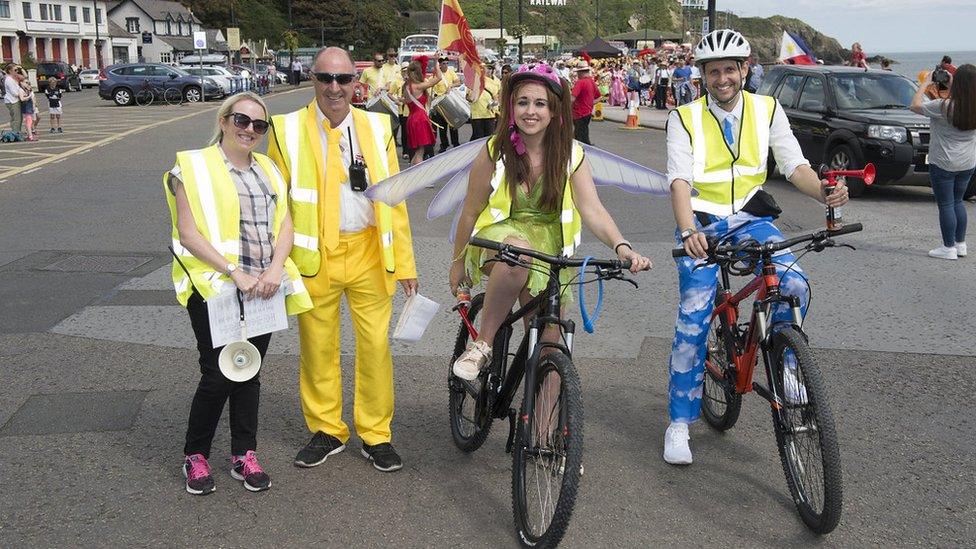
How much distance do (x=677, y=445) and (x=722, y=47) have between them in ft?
5.79

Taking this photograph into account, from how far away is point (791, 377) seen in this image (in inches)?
157

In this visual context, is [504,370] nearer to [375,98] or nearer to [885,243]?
[885,243]

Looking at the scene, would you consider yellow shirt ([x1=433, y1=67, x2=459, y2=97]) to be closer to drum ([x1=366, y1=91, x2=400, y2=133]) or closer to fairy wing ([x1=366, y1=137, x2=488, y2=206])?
drum ([x1=366, y1=91, x2=400, y2=133])

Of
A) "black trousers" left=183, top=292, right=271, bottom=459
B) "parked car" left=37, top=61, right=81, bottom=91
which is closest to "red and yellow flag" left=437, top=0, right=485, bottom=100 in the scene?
"black trousers" left=183, top=292, right=271, bottom=459

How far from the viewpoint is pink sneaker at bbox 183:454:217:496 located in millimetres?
4281

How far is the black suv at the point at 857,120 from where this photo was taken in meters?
13.0

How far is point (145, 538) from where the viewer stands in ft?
12.7

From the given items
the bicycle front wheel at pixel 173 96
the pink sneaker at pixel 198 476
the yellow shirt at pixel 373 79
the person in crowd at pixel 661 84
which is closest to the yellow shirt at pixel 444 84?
the yellow shirt at pixel 373 79

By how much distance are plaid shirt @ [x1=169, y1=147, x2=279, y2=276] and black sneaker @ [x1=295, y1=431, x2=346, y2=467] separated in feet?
2.90

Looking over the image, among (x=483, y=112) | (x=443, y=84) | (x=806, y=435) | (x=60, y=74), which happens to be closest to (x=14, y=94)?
(x=443, y=84)

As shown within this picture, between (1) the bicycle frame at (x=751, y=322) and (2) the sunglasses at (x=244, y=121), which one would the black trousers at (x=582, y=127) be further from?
(2) the sunglasses at (x=244, y=121)

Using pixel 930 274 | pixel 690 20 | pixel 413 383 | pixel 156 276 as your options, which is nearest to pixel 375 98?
pixel 156 276

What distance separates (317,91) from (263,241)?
26.8 inches

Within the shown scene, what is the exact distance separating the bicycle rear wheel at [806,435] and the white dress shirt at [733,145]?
845mm
